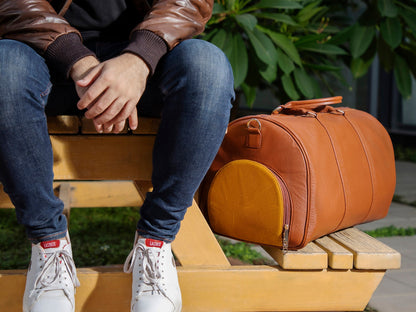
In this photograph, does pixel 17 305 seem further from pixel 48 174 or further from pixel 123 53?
pixel 123 53

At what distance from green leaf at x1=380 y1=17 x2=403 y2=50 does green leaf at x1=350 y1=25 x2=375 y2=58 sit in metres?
0.10

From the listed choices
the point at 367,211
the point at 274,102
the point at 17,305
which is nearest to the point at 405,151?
the point at 274,102

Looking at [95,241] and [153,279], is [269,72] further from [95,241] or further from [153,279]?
[153,279]

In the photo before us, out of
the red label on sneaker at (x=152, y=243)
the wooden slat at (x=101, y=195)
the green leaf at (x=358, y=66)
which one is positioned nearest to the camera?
the red label on sneaker at (x=152, y=243)

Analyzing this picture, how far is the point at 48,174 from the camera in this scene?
1.20 meters

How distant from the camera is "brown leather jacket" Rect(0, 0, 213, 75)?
1236 mm

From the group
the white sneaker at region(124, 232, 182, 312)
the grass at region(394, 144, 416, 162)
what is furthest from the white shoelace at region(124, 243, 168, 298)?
the grass at region(394, 144, 416, 162)

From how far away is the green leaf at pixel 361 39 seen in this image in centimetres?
285

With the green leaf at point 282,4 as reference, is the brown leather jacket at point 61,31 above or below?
above

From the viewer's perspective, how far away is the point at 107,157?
4.76 ft

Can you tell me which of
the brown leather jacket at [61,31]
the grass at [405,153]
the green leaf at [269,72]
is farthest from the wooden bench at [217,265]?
the grass at [405,153]

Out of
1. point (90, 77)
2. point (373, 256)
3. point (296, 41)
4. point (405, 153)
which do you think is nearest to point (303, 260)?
point (373, 256)

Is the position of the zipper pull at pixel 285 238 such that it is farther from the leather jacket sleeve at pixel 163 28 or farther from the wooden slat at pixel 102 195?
the wooden slat at pixel 102 195

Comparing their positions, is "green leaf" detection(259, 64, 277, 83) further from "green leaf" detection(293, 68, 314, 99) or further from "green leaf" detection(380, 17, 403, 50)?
"green leaf" detection(380, 17, 403, 50)
